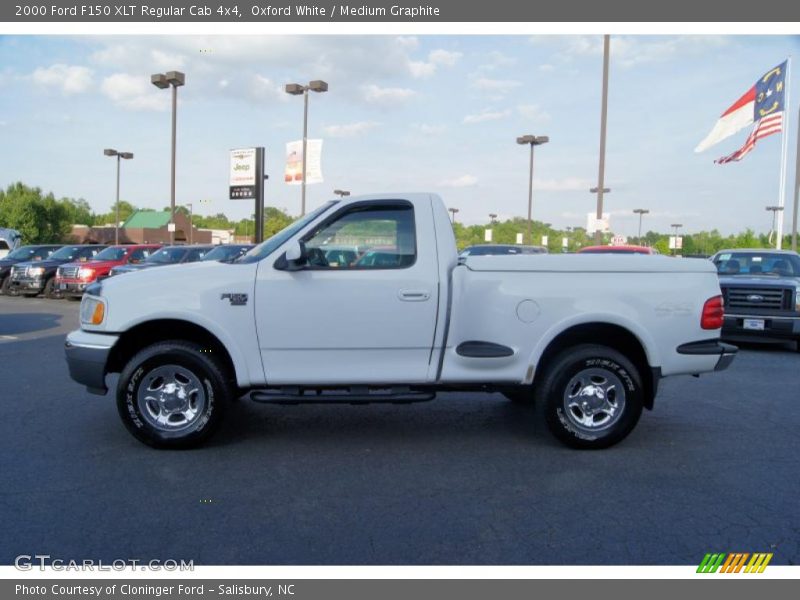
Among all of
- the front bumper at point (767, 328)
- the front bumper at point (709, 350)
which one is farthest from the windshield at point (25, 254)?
the front bumper at point (709, 350)

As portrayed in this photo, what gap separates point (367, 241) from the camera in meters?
5.41

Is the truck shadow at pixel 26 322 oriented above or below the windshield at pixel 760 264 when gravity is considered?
below

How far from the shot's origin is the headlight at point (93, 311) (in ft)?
17.3

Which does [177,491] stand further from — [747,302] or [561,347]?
[747,302]

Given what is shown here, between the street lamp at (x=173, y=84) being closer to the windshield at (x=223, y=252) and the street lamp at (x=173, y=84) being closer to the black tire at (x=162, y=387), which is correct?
the windshield at (x=223, y=252)

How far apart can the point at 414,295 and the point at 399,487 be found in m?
1.43

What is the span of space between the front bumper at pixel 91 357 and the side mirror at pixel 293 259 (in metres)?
1.40

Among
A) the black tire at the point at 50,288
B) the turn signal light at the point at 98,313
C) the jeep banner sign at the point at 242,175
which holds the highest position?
the jeep banner sign at the point at 242,175

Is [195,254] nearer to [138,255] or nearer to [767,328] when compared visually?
[138,255]

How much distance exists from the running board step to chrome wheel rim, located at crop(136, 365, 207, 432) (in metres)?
0.47

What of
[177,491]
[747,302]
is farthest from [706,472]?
[747,302]

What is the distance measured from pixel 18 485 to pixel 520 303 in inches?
147

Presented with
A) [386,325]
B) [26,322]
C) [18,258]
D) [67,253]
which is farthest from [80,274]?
[386,325]

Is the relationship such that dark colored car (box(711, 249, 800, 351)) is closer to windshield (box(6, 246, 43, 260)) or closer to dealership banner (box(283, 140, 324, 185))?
dealership banner (box(283, 140, 324, 185))
